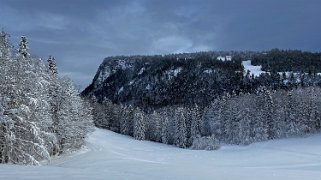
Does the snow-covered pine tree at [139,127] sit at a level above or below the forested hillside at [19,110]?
below

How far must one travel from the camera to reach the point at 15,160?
3064 cm

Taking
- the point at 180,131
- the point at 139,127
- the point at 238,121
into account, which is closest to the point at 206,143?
the point at 238,121

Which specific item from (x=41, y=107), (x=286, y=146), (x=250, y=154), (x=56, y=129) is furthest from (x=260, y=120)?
(x=41, y=107)

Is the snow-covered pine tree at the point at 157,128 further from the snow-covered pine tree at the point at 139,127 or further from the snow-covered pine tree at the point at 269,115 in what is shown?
the snow-covered pine tree at the point at 269,115

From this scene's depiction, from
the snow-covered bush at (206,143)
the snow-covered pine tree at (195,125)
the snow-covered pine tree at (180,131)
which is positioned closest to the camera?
the snow-covered bush at (206,143)

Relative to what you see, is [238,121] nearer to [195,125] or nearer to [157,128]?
[195,125]

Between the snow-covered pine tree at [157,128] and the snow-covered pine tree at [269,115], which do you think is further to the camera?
the snow-covered pine tree at [157,128]

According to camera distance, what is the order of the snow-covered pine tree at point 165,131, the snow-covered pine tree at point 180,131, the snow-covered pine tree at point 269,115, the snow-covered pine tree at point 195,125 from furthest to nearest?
the snow-covered pine tree at point 165,131, the snow-covered pine tree at point 195,125, the snow-covered pine tree at point 180,131, the snow-covered pine tree at point 269,115

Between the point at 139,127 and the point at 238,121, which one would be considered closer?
the point at 238,121

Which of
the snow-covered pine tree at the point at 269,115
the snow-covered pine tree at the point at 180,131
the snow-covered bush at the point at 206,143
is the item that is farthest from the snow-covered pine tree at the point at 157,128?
the snow-covered pine tree at the point at 269,115

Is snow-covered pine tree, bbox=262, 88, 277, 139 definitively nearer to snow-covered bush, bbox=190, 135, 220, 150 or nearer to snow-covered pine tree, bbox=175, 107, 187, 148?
snow-covered bush, bbox=190, 135, 220, 150

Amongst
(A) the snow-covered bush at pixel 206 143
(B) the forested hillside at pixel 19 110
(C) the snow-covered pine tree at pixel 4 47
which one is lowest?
(A) the snow-covered bush at pixel 206 143

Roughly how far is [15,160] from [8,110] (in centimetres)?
359

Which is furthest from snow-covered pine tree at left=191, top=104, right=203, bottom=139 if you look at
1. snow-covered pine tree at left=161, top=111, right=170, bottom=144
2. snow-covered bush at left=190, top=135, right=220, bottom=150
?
snow-covered bush at left=190, top=135, right=220, bottom=150
